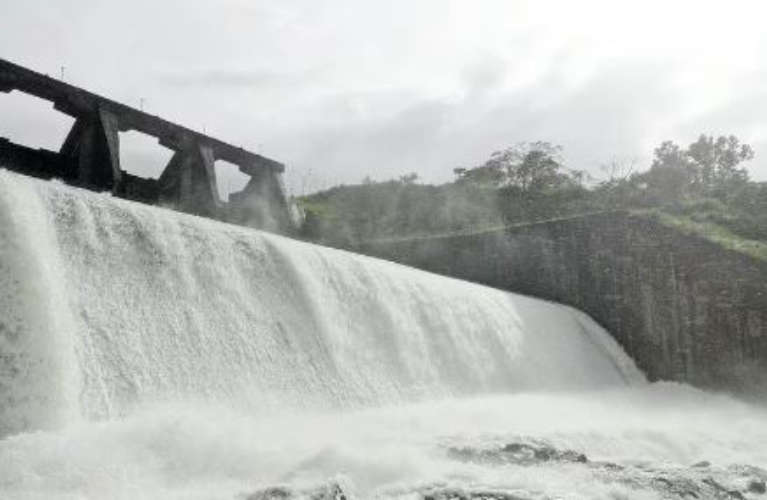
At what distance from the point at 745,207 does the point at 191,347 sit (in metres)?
13.6

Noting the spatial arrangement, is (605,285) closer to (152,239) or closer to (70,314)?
(152,239)

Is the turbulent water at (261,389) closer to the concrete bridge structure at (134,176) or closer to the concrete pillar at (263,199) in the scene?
the concrete bridge structure at (134,176)

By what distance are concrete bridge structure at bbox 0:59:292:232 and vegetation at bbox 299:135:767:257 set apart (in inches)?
65.3

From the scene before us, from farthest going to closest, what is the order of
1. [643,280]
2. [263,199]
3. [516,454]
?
[643,280] < [263,199] < [516,454]

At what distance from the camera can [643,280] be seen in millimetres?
13047

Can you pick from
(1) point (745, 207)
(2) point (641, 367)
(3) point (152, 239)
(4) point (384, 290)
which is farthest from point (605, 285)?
(3) point (152, 239)

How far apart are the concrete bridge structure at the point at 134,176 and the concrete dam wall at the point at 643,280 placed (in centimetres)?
286

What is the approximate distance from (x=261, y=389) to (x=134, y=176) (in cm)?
568

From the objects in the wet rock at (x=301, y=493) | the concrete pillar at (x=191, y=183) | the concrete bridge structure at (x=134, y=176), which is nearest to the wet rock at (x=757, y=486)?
the wet rock at (x=301, y=493)

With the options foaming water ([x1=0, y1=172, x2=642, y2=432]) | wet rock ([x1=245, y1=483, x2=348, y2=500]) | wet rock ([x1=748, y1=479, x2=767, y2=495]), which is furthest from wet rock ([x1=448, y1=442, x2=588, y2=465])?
foaming water ([x1=0, y1=172, x2=642, y2=432])

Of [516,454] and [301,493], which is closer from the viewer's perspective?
[301,493]

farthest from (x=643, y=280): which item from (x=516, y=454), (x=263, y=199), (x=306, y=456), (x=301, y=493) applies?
(x=301, y=493)

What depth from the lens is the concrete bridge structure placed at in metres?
9.57

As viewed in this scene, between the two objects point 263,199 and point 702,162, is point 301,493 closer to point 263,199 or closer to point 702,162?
point 263,199
